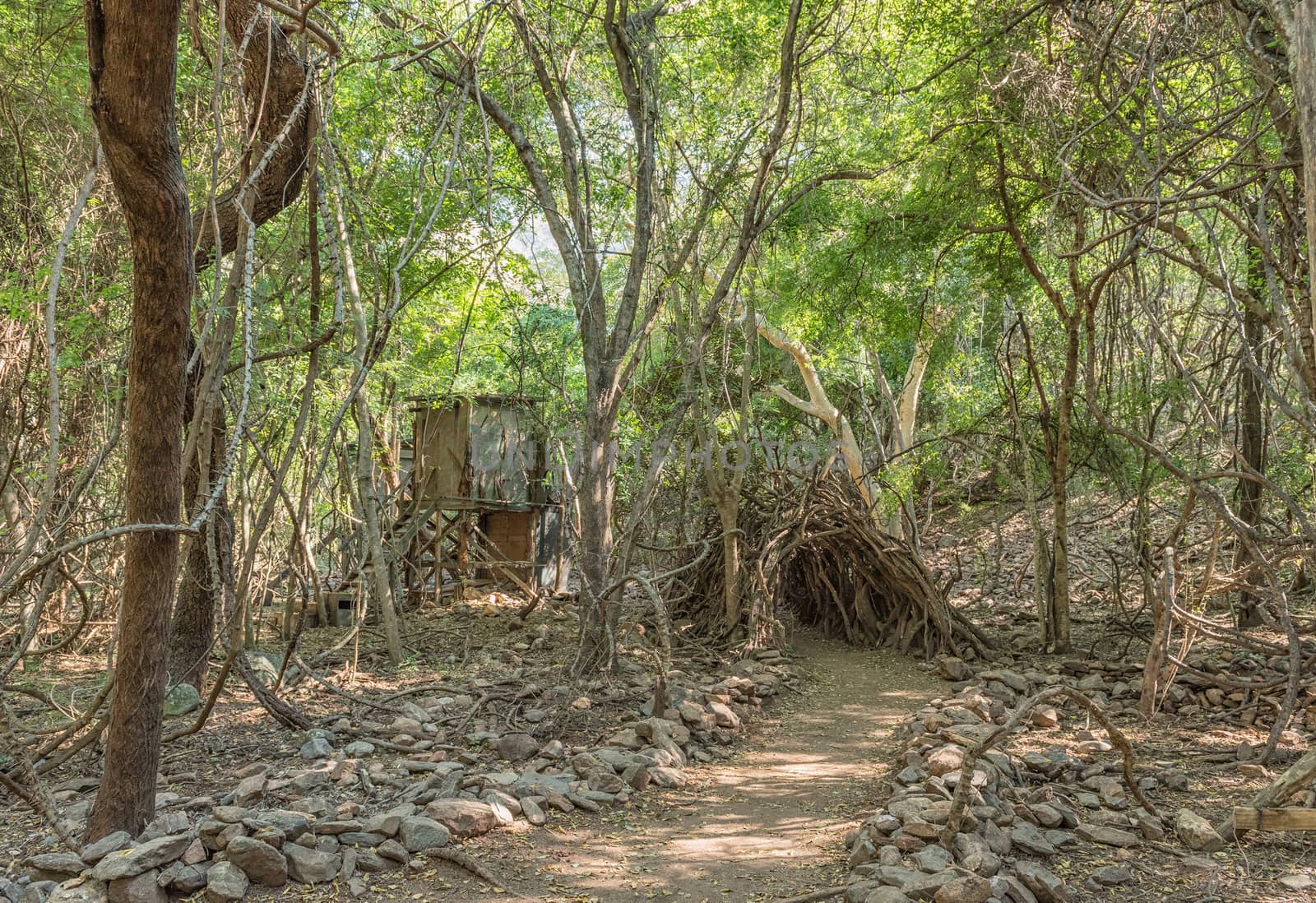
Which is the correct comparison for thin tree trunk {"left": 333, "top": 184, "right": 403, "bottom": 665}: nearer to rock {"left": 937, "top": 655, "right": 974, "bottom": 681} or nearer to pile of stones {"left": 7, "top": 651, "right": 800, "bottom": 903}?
pile of stones {"left": 7, "top": 651, "right": 800, "bottom": 903}

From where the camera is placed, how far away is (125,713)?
9.18 ft

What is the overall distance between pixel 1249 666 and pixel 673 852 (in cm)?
408

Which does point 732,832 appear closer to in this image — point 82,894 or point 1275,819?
point 1275,819

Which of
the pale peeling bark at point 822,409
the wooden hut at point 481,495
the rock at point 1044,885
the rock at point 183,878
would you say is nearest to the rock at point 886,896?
the rock at point 1044,885

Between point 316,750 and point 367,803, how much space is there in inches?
30.9

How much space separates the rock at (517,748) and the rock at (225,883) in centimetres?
157

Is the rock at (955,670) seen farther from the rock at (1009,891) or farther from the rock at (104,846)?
the rock at (104,846)

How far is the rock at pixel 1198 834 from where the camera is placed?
3.06 m

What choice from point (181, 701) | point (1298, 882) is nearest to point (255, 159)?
point (181, 701)

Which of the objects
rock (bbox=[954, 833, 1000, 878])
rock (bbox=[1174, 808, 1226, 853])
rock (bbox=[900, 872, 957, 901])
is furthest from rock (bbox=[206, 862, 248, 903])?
rock (bbox=[1174, 808, 1226, 853])

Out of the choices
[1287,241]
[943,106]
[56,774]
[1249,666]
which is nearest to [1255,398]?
[1249,666]

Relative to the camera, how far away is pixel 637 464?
8.38m

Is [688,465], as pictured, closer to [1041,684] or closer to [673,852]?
[1041,684]

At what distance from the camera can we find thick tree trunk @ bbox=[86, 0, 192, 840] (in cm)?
258
